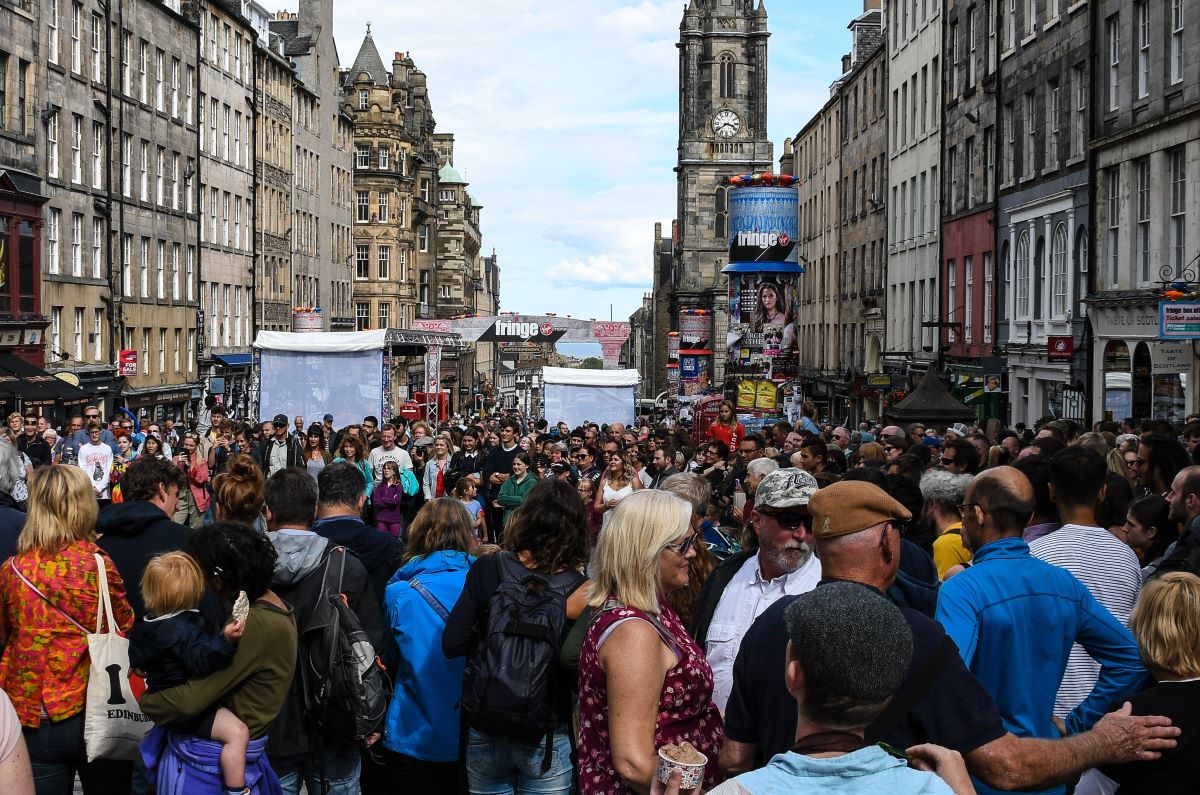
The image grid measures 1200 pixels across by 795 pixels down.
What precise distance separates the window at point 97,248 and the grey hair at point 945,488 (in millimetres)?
38464

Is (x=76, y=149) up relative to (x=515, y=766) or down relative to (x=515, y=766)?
up

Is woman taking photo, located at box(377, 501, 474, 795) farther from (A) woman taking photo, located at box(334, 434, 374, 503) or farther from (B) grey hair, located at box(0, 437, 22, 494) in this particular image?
(A) woman taking photo, located at box(334, 434, 374, 503)

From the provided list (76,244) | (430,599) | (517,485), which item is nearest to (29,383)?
(76,244)

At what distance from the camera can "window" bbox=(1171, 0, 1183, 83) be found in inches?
892

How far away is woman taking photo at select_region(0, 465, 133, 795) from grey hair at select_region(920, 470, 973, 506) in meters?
3.87

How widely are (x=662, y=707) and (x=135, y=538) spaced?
129 inches

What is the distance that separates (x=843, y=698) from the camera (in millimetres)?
2928

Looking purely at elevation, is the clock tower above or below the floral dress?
above

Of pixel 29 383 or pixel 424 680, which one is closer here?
pixel 424 680

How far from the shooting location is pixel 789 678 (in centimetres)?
306

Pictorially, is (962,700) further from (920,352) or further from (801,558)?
(920,352)

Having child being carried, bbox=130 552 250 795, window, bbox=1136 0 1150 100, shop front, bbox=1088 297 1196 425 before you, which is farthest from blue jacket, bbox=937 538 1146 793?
window, bbox=1136 0 1150 100

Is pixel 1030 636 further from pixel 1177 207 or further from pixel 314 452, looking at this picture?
pixel 1177 207

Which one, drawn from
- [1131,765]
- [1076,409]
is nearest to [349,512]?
[1131,765]
